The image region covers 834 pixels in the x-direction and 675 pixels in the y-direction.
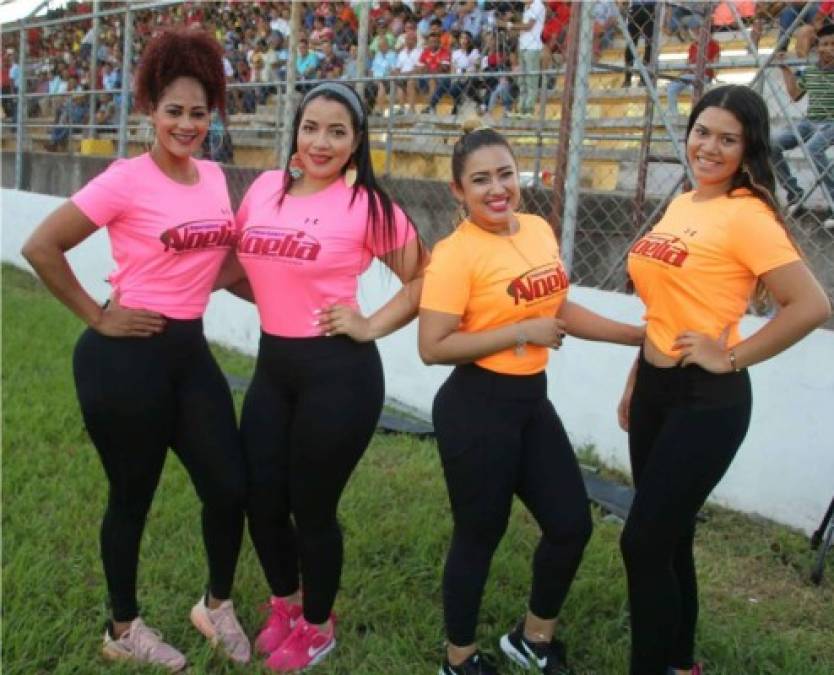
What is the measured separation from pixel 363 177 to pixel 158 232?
0.68 meters

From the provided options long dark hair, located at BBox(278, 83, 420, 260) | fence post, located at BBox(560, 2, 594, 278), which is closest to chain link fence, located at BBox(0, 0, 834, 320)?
fence post, located at BBox(560, 2, 594, 278)

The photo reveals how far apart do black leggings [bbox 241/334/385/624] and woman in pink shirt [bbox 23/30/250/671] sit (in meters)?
0.10

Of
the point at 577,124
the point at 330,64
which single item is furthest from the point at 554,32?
the point at 330,64

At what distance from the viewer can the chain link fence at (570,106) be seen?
17.2ft

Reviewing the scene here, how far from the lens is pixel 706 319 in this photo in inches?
103

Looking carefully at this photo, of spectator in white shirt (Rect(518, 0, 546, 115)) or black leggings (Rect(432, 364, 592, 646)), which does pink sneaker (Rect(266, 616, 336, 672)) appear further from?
spectator in white shirt (Rect(518, 0, 546, 115))

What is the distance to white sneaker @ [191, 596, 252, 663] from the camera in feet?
10.3

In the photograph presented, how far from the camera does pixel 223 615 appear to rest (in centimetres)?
321

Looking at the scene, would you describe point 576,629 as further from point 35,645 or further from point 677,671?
point 35,645

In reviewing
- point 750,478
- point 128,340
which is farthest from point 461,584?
point 750,478

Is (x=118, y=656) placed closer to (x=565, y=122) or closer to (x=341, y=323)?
(x=341, y=323)

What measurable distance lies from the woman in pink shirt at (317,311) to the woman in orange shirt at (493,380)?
9.0 inches

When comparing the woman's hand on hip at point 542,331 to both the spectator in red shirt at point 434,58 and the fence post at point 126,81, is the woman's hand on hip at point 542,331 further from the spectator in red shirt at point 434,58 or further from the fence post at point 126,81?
the fence post at point 126,81

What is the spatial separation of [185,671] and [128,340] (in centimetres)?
116
